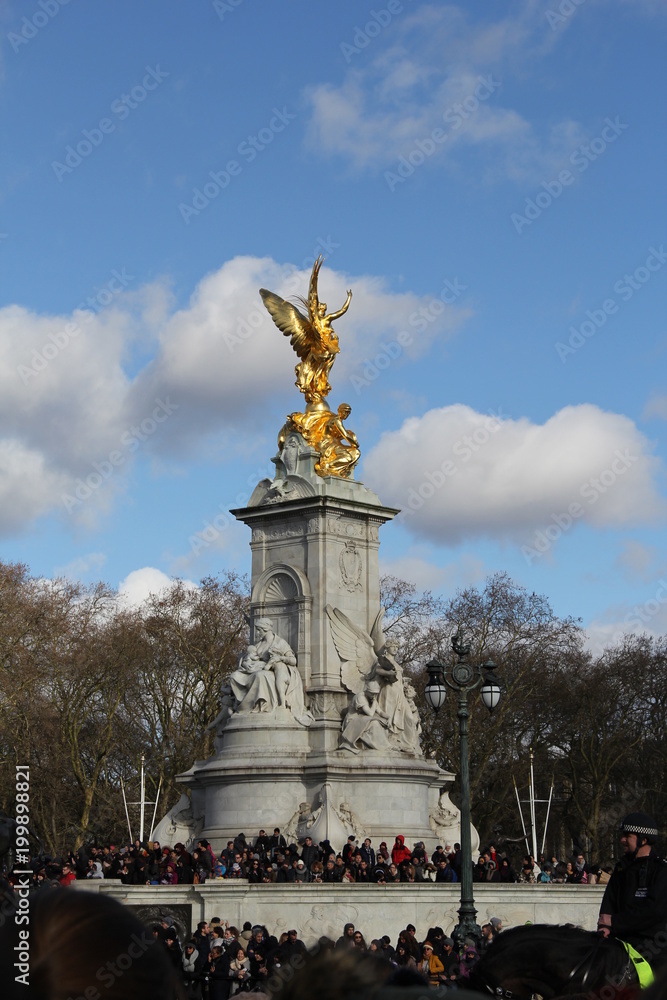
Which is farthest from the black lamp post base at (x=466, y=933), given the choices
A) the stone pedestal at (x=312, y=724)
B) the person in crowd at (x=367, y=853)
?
the stone pedestal at (x=312, y=724)

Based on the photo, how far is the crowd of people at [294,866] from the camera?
2562 centimetres

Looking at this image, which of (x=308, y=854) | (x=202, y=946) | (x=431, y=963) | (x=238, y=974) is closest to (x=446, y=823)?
(x=308, y=854)

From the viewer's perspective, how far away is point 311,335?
113 feet

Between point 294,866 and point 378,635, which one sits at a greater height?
point 378,635

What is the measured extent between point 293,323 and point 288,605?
6.96 m

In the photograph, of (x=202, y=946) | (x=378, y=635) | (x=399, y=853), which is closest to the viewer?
(x=202, y=946)

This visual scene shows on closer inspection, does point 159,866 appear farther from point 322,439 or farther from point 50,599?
point 50,599

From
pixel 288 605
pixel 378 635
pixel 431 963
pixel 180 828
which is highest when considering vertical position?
pixel 288 605

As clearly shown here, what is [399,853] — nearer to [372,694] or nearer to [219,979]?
[372,694]

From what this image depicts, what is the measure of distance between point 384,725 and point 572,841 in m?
31.4

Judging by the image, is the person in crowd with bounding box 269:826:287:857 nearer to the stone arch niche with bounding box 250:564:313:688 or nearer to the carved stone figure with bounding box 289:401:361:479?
the stone arch niche with bounding box 250:564:313:688

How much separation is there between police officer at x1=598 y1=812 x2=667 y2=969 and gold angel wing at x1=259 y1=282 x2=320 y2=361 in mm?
26561

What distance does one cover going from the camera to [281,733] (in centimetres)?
3039

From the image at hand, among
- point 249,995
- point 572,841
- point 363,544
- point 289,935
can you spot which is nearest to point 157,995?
point 249,995
